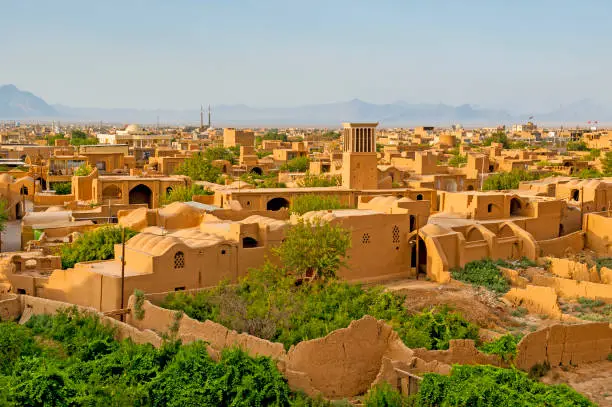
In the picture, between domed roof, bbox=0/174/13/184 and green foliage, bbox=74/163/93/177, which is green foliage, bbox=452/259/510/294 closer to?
domed roof, bbox=0/174/13/184

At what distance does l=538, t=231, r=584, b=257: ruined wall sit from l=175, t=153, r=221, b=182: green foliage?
80.5 ft

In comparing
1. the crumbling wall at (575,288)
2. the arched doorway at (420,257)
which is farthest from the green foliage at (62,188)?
the crumbling wall at (575,288)

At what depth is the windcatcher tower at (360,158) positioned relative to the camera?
38.0 metres

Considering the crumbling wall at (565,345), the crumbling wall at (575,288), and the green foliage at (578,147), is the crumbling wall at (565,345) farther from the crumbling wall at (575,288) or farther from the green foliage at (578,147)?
the green foliage at (578,147)

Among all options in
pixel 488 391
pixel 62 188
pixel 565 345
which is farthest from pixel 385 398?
pixel 62 188

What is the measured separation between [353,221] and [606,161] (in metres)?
36.5

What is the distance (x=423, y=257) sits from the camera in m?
27.7

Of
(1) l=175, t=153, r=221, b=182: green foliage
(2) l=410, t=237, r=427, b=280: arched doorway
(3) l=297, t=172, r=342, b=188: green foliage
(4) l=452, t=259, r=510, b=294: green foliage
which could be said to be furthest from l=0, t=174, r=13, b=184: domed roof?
(4) l=452, t=259, r=510, b=294: green foliage

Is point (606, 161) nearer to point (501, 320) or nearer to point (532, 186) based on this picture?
point (532, 186)

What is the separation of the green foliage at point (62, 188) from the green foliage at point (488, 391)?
111ft

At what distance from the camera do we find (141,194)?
133 ft

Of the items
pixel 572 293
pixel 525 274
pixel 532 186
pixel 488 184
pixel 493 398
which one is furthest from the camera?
pixel 488 184

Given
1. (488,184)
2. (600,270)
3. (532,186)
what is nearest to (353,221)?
(600,270)

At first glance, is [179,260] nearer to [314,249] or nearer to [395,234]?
[314,249]
